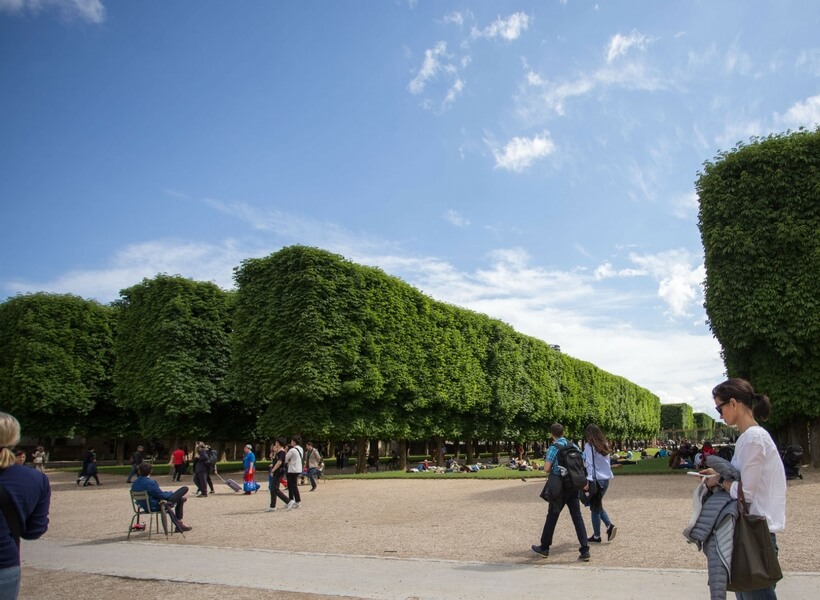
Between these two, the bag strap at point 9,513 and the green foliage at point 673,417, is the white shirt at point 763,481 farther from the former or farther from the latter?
the green foliage at point 673,417

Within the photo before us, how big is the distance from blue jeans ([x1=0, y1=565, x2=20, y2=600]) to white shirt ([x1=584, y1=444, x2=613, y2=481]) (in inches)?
319

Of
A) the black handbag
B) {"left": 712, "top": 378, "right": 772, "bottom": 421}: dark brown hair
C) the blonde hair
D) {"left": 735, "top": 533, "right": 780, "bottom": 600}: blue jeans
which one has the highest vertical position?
{"left": 712, "top": 378, "right": 772, "bottom": 421}: dark brown hair

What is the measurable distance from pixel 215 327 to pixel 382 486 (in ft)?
67.2

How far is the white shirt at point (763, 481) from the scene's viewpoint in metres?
4.31

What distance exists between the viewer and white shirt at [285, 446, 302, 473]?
17.2 m

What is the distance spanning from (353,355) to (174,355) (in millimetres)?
13591

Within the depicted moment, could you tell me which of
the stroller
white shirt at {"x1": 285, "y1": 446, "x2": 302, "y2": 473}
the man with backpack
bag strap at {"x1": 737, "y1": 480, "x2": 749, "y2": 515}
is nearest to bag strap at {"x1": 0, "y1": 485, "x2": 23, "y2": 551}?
bag strap at {"x1": 737, "y1": 480, "x2": 749, "y2": 515}

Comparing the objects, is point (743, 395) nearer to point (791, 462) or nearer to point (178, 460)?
point (791, 462)

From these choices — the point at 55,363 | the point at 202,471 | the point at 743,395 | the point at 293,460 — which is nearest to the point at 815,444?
the point at 293,460

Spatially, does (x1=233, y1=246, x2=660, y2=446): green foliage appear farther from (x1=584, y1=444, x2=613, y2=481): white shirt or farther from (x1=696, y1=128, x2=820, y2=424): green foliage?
(x1=584, y1=444, x2=613, y2=481): white shirt

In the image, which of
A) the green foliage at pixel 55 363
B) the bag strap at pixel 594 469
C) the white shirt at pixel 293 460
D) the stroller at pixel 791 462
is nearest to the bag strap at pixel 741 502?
the bag strap at pixel 594 469

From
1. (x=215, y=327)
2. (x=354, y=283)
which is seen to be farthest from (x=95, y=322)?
(x=354, y=283)

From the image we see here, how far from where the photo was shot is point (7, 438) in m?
4.18

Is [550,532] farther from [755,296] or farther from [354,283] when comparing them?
[354,283]
